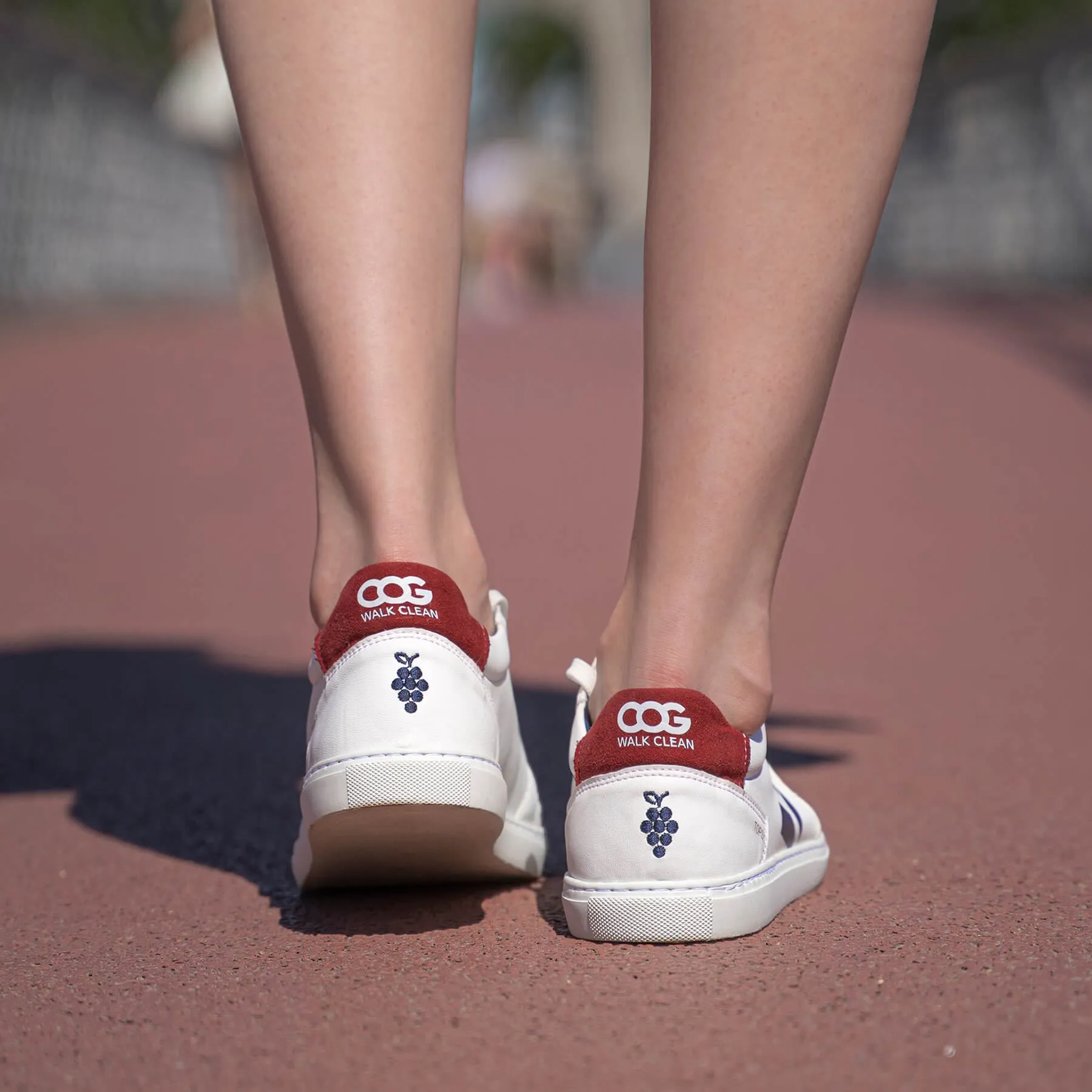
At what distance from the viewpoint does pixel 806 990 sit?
908 mm

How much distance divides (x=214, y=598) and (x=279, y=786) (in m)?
1.04

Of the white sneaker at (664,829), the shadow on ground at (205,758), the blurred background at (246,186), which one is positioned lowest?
the blurred background at (246,186)

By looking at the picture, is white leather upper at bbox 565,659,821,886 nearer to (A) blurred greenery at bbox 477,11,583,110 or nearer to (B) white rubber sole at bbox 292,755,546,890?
(B) white rubber sole at bbox 292,755,546,890

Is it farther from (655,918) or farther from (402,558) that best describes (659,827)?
(402,558)

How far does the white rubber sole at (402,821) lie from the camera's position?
966 mm

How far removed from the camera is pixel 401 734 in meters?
0.97

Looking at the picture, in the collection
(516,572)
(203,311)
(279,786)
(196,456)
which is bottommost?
(203,311)

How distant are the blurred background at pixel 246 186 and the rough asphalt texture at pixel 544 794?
2126mm

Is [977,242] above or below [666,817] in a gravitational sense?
below

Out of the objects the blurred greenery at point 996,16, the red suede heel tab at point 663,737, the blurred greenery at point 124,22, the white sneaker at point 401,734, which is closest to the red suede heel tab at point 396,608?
the white sneaker at point 401,734

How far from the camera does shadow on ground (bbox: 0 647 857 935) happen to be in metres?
1.14

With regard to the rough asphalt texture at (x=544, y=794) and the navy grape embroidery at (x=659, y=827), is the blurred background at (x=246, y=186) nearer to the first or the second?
the rough asphalt texture at (x=544, y=794)

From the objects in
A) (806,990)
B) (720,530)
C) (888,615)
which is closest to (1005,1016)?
(806,990)

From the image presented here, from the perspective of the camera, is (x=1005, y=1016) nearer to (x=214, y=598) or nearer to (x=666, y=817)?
(x=666, y=817)
